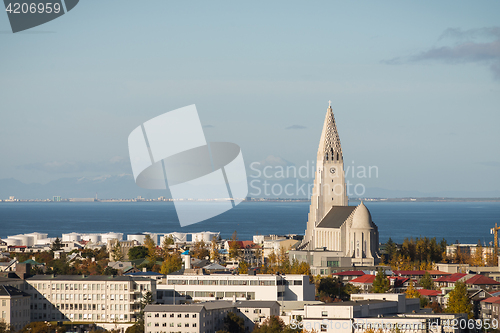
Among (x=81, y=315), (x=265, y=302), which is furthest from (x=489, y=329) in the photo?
(x=81, y=315)

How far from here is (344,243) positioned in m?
100

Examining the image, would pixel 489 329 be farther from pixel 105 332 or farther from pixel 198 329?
pixel 105 332

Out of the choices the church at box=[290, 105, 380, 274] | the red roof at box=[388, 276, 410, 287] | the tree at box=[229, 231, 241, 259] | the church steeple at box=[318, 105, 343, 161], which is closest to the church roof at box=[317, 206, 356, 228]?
the church at box=[290, 105, 380, 274]

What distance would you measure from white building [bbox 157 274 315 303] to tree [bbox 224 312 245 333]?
1051 centimetres

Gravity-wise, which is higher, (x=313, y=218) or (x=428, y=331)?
(x=313, y=218)

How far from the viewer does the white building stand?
225 feet

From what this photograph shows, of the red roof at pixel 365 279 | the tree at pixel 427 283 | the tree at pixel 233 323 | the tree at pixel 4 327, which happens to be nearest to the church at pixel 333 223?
the red roof at pixel 365 279

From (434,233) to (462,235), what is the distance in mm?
10232

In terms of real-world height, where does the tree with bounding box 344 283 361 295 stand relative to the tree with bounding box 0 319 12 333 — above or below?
above

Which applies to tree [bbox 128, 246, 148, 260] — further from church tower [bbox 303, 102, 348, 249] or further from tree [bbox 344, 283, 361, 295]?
tree [bbox 344, 283, 361, 295]

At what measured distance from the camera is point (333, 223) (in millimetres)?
103375

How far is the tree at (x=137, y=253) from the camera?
110188 mm

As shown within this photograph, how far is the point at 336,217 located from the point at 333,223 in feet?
4.39

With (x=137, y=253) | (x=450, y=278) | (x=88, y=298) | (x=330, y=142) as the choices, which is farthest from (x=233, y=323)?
(x=330, y=142)
